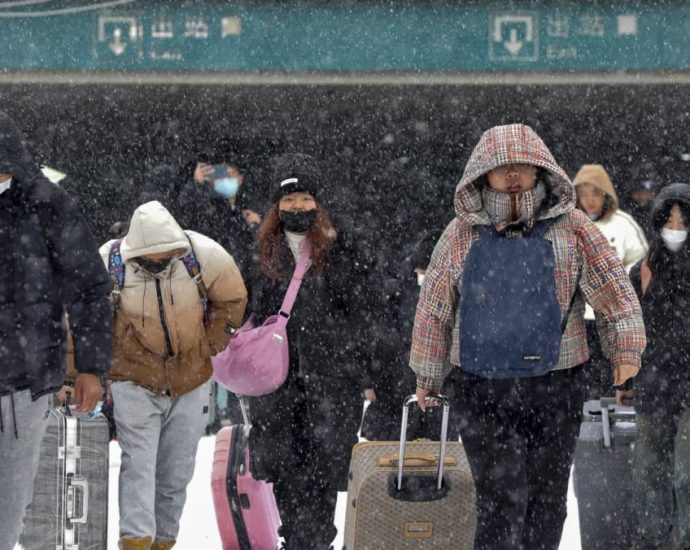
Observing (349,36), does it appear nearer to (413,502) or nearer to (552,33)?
(552,33)

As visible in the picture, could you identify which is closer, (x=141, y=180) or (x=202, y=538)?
(x=202, y=538)

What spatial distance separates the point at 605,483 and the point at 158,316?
77.5 inches

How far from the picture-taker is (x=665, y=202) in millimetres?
5688

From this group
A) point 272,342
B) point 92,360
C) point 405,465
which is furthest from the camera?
point 272,342

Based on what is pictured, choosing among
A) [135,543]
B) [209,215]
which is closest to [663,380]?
[135,543]

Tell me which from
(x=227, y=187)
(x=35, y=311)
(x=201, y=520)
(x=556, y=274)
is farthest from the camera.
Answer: (x=227, y=187)

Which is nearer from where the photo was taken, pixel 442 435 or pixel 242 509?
pixel 442 435

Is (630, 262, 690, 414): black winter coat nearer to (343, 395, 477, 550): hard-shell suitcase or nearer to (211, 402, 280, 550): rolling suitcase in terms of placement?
(343, 395, 477, 550): hard-shell suitcase

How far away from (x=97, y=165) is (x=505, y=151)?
7.23m

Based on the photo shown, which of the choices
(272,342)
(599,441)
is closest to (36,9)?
(272,342)

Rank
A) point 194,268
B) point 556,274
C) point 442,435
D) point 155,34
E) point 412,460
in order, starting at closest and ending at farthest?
point 556,274 < point 442,435 < point 412,460 < point 194,268 < point 155,34

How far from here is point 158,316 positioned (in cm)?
557

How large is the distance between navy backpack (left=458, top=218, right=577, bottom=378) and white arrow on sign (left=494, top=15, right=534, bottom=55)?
19.1 feet

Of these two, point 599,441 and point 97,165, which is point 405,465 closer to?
point 599,441
